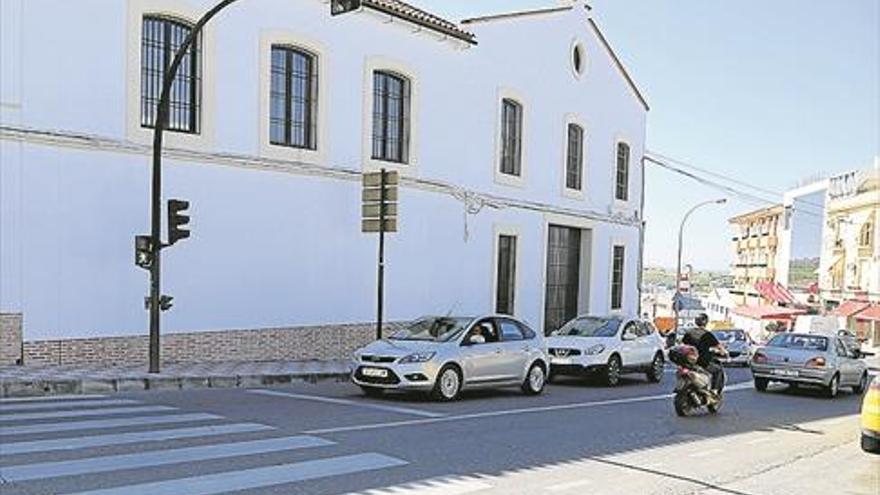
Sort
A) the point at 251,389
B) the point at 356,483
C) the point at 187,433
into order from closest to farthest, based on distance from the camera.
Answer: the point at 356,483 < the point at 187,433 < the point at 251,389

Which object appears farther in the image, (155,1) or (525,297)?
(525,297)

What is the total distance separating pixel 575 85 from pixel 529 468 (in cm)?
2304

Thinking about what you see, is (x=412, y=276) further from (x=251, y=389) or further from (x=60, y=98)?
(x=60, y=98)

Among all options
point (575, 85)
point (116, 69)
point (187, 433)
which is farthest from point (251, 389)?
point (575, 85)

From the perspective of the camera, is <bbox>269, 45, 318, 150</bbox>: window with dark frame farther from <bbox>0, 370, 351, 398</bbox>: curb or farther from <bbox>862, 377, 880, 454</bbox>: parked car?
<bbox>862, 377, 880, 454</bbox>: parked car

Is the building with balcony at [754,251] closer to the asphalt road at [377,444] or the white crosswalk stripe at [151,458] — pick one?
the asphalt road at [377,444]

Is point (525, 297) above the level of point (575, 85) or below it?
below

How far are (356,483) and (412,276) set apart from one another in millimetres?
15700

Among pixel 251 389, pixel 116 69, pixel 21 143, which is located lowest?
pixel 251 389

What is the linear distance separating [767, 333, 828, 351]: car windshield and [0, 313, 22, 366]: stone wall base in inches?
617

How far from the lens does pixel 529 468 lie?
866cm

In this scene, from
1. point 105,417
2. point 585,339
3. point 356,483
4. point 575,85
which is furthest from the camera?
point 575,85

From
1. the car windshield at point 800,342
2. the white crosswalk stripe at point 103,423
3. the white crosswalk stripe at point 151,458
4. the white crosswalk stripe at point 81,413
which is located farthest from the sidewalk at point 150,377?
the car windshield at point 800,342

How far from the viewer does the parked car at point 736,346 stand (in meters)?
31.5
